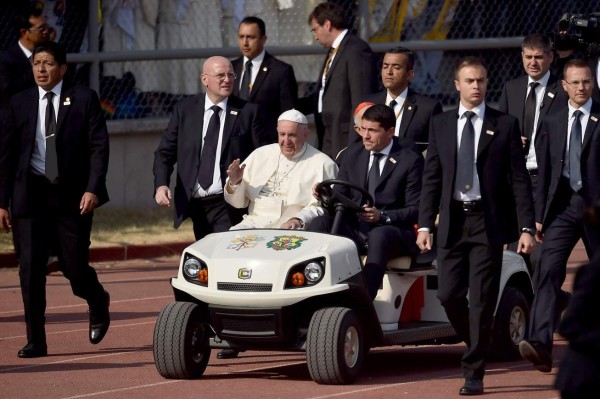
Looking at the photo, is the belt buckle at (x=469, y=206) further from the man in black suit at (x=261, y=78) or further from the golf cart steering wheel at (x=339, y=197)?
the man in black suit at (x=261, y=78)

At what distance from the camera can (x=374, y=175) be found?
10000 mm

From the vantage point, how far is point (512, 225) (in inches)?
350

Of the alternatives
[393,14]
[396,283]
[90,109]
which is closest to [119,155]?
[393,14]

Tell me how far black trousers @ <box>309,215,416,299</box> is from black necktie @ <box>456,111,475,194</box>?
797 mm

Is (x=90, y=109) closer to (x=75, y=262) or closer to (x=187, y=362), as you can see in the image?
(x=75, y=262)

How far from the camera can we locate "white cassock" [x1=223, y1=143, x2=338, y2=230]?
33.3ft

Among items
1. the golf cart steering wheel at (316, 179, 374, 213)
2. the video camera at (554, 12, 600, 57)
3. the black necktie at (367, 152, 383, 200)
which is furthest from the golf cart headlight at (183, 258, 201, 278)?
the video camera at (554, 12, 600, 57)

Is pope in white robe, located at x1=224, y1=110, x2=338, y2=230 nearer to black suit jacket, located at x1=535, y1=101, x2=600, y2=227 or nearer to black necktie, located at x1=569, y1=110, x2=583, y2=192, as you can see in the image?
black suit jacket, located at x1=535, y1=101, x2=600, y2=227

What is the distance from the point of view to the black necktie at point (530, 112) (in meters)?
11.1

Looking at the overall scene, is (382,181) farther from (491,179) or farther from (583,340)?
(583,340)

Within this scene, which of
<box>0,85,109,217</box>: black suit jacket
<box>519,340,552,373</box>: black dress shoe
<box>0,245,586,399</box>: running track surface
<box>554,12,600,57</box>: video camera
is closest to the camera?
<box>0,245,586,399</box>: running track surface

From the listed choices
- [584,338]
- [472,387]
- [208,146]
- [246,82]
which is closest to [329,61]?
[246,82]

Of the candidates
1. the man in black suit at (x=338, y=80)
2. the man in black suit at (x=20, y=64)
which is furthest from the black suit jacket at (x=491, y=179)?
the man in black suit at (x=20, y=64)

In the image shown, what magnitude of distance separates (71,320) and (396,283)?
3.23 meters
